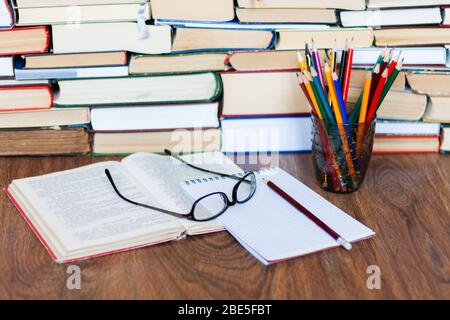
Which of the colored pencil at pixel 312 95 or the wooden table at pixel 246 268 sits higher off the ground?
the colored pencil at pixel 312 95

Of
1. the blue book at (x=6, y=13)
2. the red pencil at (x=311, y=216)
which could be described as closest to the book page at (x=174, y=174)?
the red pencil at (x=311, y=216)

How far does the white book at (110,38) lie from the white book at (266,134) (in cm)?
19

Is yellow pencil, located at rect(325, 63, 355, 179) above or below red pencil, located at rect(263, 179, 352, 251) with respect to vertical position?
above

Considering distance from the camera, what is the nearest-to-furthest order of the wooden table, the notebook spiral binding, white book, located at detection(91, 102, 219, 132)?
1. the wooden table
2. the notebook spiral binding
3. white book, located at detection(91, 102, 219, 132)

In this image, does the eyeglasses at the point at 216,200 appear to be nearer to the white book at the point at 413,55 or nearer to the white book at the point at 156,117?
the white book at the point at 156,117

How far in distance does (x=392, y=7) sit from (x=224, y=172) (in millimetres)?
405

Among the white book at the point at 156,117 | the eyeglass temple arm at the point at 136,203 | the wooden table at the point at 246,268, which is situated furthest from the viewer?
the white book at the point at 156,117

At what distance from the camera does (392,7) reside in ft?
3.79

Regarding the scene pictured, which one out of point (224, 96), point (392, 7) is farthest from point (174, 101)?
point (392, 7)

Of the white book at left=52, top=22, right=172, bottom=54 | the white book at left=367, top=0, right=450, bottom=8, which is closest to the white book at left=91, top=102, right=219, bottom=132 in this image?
the white book at left=52, top=22, right=172, bottom=54

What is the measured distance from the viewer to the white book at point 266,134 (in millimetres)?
1234

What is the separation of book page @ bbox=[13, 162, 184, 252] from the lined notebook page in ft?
0.31

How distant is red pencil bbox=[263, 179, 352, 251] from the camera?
0.96m

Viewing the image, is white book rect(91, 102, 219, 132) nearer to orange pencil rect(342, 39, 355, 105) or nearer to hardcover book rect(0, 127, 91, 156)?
hardcover book rect(0, 127, 91, 156)
